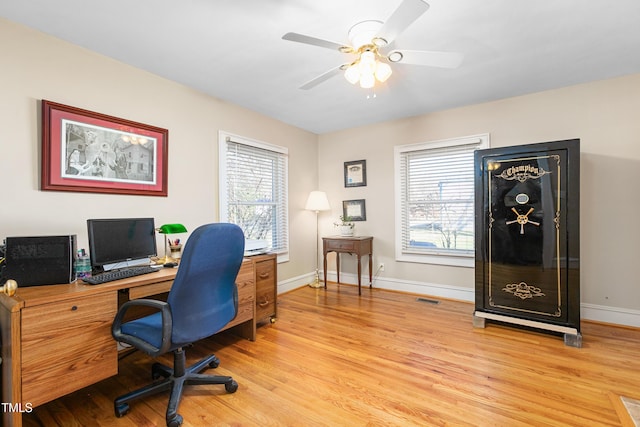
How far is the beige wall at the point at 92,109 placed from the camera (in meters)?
1.89

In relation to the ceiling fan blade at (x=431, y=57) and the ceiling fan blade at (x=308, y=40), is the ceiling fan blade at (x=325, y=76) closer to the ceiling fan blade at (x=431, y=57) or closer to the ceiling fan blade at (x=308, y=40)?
the ceiling fan blade at (x=308, y=40)

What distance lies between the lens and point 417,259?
3887 millimetres

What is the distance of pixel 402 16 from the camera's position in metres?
1.49

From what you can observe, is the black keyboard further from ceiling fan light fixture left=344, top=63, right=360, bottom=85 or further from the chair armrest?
ceiling fan light fixture left=344, top=63, right=360, bottom=85

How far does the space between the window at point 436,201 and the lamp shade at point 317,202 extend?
105 centimetres

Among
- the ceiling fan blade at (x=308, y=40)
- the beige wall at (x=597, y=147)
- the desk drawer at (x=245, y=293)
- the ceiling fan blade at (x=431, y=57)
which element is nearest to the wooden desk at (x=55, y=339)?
the desk drawer at (x=245, y=293)

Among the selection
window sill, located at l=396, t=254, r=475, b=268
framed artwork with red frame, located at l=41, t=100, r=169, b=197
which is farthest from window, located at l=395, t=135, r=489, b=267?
framed artwork with red frame, located at l=41, t=100, r=169, b=197

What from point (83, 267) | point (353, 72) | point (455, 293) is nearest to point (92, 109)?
point (83, 267)

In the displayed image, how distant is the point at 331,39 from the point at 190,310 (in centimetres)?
205

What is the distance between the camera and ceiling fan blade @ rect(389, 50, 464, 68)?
1.84 m

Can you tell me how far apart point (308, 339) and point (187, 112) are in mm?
2494

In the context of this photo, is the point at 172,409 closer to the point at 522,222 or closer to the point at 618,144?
the point at 522,222

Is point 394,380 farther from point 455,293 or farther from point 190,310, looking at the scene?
point 455,293

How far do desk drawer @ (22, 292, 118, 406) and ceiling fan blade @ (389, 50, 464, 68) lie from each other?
2.35 meters
